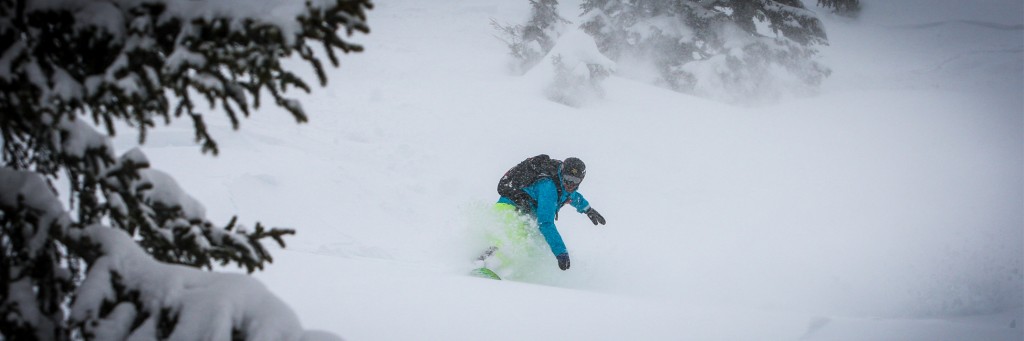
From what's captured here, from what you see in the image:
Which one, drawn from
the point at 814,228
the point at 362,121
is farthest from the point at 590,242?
the point at 362,121

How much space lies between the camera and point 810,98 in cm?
1919

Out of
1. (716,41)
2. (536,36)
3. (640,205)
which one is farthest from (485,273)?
(716,41)

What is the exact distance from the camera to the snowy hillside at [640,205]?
12.5ft

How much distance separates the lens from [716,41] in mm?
18688

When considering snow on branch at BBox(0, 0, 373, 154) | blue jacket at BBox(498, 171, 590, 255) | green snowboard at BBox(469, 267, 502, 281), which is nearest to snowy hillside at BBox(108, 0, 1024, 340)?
green snowboard at BBox(469, 267, 502, 281)

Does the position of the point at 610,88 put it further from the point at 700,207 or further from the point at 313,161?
the point at 313,161

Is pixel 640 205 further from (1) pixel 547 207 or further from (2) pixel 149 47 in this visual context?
(2) pixel 149 47

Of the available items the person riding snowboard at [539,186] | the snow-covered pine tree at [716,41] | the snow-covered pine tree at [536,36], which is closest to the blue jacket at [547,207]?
the person riding snowboard at [539,186]

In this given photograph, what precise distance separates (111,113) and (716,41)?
788 inches

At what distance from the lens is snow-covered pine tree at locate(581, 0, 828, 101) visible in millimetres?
17703

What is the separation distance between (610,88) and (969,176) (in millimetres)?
10096

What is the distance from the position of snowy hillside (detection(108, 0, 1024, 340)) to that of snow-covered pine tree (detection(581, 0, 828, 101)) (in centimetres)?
111

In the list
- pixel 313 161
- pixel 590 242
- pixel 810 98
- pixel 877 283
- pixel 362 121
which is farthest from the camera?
pixel 810 98

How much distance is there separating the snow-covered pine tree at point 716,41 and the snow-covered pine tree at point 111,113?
18172 mm
